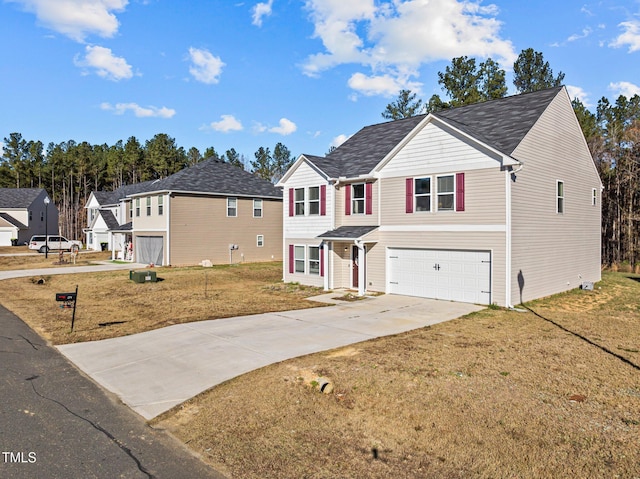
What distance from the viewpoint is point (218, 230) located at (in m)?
32.9

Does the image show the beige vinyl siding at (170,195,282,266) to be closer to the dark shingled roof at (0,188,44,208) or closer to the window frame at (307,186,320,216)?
the window frame at (307,186,320,216)

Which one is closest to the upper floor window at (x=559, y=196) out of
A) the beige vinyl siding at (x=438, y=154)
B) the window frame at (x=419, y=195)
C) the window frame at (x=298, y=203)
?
the beige vinyl siding at (x=438, y=154)

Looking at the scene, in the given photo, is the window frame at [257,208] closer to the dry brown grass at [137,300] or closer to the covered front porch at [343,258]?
the dry brown grass at [137,300]

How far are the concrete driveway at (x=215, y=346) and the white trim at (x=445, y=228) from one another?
282 cm

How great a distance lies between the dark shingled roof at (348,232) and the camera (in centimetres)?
1851

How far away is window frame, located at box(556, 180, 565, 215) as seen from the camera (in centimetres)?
1847

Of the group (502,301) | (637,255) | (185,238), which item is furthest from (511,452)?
(637,255)

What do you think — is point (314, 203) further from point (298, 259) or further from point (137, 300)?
point (137, 300)

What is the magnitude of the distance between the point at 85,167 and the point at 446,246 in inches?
2941

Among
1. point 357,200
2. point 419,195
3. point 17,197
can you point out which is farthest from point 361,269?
point 17,197

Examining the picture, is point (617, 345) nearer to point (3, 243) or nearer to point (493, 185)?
point (493, 185)

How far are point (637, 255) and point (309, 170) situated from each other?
84.1ft

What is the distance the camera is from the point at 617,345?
10125 millimetres

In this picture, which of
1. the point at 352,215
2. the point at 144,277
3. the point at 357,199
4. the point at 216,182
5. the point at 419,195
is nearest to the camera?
the point at 419,195
